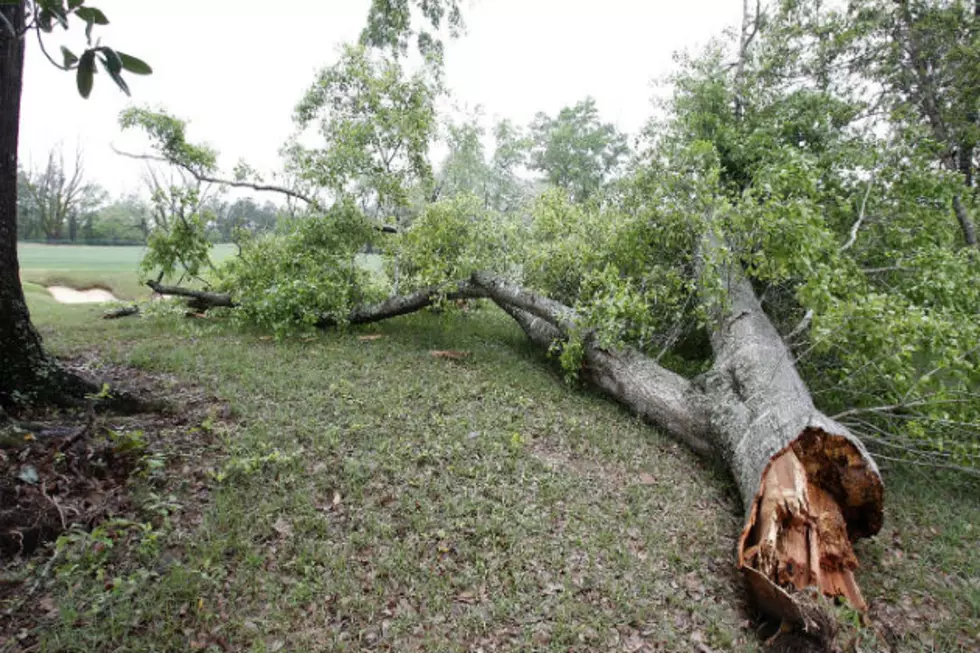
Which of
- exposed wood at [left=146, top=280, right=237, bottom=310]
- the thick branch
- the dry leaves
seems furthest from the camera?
exposed wood at [left=146, top=280, right=237, bottom=310]

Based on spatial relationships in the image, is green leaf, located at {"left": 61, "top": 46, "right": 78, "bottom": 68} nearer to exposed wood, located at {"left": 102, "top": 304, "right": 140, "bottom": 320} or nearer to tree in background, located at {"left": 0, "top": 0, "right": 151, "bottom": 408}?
tree in background, located at {"left": 0, "top": 0, "right": 151, "bottom": 408}

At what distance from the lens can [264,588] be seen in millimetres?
2773

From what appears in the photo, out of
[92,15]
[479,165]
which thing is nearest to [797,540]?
[92,15]

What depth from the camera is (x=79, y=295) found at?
44.0 ft

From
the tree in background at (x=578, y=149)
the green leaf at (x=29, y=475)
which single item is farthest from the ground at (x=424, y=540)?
the tree in background at (x=578, y=149)

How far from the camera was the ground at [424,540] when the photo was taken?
2605 millimetres

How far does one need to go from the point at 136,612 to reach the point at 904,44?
13.1m

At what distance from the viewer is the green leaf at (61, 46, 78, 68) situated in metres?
1.31

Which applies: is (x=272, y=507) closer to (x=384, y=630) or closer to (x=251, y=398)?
(x=384, y=630)

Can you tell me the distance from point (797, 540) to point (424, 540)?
2.24m

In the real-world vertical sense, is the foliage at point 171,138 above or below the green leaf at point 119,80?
above

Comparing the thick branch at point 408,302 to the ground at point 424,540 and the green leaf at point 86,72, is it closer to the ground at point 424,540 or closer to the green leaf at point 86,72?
the ground at point 424,540

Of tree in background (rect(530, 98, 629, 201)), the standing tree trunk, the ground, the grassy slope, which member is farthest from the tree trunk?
tree in background (rect(530, 98, 629, 201))

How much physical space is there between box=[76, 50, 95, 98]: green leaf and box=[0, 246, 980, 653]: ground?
2371 mm
